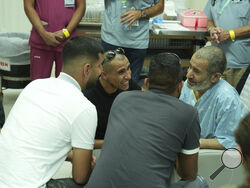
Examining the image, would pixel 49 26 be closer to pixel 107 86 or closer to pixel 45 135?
pixel 107 86

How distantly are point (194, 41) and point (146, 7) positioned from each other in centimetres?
120

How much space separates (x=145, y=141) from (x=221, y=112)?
28.3 inches

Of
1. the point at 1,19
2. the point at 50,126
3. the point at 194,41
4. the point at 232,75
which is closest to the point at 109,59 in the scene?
the point at 50,126

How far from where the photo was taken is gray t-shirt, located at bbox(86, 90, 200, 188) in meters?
1.34

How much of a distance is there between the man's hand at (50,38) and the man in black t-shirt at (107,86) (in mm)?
774

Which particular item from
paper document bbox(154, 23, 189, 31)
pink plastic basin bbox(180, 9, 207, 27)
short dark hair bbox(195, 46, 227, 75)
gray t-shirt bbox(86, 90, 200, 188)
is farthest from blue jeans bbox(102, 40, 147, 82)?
gray t-shirt bbox(86, 90, 200, 188)

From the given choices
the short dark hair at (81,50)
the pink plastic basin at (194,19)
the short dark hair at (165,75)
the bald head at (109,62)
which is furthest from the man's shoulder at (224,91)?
the pink plastic basin at (194,19)

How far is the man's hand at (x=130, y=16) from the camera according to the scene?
9.03 feet

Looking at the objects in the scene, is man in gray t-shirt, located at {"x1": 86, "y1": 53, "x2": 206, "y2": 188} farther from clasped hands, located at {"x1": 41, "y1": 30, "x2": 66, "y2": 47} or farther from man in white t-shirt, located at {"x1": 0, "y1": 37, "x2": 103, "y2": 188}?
clasped hands, located at {"x1": 41, "y1": 30, "x2": 66, "y2": 47}

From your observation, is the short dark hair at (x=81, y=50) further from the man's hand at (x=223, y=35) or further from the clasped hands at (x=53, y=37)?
the man's hand at (x=223, y=35)

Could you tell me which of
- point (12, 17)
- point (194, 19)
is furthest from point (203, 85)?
point (12, 17)

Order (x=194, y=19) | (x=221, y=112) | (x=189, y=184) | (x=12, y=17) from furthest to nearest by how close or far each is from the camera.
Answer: (x=12, y=17), (x=194, y=19), (x=221, y=112), (x=189, y=184)

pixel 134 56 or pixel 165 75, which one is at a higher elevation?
pixel 165 75

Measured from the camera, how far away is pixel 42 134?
1.39 metres
